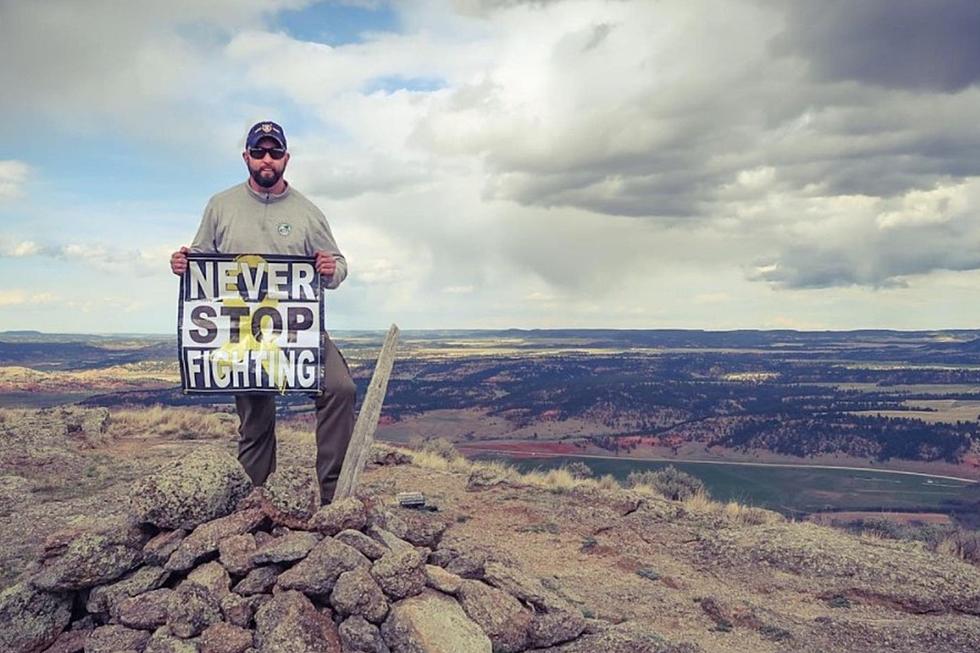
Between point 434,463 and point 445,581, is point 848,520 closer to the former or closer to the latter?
point 434,463

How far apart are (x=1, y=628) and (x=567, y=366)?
98.4 meters

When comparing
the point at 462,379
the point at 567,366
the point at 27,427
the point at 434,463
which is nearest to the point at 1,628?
the point at 434,463

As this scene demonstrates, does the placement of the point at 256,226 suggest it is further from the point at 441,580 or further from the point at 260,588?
the point at 441,580

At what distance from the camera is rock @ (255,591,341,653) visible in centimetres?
495

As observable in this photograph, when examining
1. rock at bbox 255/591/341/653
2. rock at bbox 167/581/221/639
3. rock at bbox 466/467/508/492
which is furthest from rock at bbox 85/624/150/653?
rock at bbox 466/467/508/492

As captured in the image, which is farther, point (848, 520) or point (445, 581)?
point (848, 520)

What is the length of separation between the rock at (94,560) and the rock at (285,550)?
112 centimetres

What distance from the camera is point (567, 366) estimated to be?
102812mm

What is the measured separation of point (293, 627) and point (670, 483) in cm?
1446

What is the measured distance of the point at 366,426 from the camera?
6578 millimetres

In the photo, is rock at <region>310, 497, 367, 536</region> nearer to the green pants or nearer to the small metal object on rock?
the green pants

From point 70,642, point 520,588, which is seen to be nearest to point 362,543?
point 520,588

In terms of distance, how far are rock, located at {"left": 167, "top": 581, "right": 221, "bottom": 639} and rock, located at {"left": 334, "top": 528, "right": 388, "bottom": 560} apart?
1.01 m

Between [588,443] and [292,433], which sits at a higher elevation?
[292,433]
